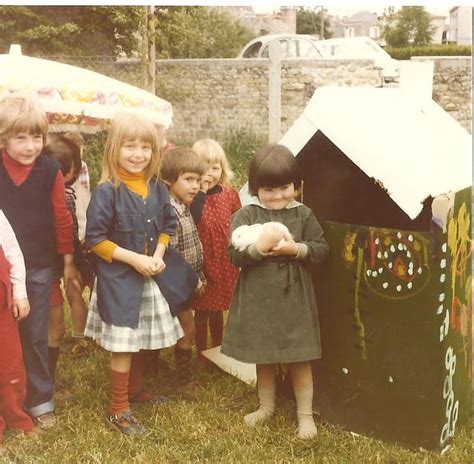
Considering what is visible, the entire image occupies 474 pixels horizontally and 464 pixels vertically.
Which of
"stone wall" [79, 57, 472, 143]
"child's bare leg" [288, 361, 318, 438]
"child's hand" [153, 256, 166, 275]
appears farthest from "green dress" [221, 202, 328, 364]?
"stone wall" [79, 57, 472, 143]

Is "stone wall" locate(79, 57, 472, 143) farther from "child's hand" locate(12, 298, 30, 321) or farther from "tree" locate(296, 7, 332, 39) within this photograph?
"child's hand" locate(12, 298, 30, 321)

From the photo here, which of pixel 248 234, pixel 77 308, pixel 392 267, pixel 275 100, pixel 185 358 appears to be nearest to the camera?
pixel 392 267

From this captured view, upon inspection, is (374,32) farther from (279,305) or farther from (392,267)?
(279,305)

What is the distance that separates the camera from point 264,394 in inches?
111

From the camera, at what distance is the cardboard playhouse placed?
7.79 feet

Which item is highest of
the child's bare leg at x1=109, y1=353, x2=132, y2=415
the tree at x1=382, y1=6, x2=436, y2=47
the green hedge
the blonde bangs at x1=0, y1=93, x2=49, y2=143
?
the tree at x1=382, y1=6, x2=436, y2=47

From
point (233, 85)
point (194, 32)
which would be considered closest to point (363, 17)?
point (194, 32)

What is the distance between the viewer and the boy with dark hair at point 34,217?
260 cm

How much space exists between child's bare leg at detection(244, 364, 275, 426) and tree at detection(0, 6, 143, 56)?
5.48ft

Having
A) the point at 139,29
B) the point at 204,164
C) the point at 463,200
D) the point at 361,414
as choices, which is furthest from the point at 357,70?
the point at 361,414

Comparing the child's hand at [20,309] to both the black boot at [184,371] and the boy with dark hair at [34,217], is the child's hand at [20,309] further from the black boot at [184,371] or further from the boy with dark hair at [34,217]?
the black boot at [184,371]

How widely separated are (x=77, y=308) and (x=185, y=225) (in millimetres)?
735

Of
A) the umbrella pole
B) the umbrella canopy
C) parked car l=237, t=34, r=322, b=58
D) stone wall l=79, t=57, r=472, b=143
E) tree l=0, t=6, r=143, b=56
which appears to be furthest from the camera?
stone wall l=79, t=57, r=472, b=143

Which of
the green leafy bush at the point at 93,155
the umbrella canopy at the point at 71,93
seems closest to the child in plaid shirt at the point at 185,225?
the umbrella canopy at the point at 71,93
